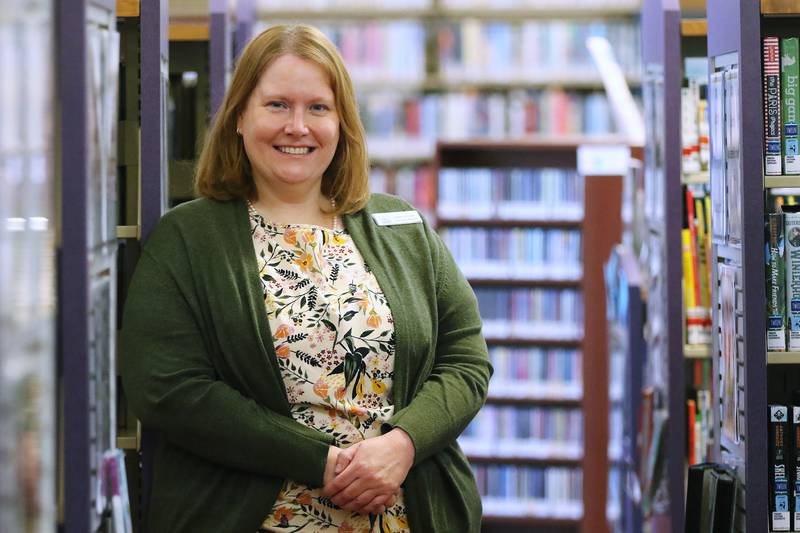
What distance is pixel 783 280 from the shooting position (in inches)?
90.9

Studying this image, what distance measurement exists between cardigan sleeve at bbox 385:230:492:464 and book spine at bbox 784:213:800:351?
0.65 m

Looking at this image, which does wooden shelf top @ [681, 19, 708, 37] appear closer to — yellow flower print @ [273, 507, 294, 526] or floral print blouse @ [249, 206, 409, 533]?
floral print blouse @ [249, 206, 409, 533]

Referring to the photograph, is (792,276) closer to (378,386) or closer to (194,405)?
(378,386)

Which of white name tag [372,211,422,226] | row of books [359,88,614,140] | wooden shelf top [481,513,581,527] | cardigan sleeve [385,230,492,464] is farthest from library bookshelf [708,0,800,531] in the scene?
row of books [359,88,614,140]

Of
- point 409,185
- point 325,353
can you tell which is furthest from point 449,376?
point 409,185

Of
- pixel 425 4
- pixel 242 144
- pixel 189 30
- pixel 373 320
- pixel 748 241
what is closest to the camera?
pixel 373 320

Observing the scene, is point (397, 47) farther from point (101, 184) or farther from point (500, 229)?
point (101, 184)

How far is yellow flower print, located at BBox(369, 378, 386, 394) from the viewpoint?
1991mm

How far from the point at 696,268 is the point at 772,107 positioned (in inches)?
37.3

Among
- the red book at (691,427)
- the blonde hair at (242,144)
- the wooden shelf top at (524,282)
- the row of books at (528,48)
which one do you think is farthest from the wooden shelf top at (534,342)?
the blonde hair at (242,144)

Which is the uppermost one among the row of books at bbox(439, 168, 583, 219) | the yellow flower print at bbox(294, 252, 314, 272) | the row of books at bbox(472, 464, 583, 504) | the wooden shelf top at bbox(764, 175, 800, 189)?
the row of books at bbox(439, 168, 583, 219)

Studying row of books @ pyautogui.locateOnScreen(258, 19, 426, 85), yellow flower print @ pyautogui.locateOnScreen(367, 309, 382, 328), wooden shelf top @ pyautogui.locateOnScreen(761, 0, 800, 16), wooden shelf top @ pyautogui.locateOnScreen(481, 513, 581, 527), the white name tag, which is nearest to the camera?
yellow flower print @ pyautogui.locateOnScreen(367, 309, 382, 328)

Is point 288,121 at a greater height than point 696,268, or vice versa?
point 288,121

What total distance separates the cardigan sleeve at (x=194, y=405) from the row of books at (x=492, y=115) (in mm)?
5116
